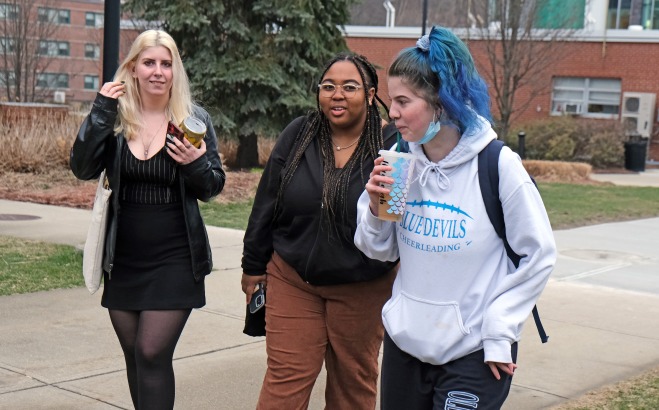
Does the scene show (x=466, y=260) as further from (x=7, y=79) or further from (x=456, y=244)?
(x=7, y=79)

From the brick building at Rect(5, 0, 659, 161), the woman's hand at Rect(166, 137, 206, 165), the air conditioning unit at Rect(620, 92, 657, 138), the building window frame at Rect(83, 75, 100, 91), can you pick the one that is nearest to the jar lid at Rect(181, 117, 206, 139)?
the woman's hand at Rect(166, 137, 206, 165)

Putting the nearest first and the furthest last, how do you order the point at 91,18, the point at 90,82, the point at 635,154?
the point at 635,154 → the point at 91,18 → the point at 90,82

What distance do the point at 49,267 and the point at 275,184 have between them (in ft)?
17.2

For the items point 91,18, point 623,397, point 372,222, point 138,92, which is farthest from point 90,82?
point 372,222

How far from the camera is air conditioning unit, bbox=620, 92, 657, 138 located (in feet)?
111

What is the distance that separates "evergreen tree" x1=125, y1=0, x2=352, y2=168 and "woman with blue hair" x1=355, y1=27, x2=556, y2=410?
16218 millimetres

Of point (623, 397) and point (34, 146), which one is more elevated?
point (34, 146)

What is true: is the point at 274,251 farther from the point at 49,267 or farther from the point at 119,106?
the point at 49,267

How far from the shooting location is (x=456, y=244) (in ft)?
9.87

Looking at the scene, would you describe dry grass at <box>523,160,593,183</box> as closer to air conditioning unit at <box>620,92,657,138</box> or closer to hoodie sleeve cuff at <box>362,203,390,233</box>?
air conditioning unit at <box>620,92,657,138</box>

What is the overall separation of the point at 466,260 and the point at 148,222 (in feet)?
5.34

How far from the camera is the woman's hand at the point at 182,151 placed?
3973 mm

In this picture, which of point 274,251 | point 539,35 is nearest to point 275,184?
point 274,251

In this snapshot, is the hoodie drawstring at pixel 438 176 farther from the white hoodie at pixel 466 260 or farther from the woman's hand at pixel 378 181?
the woman's hand at pixel 378 181
